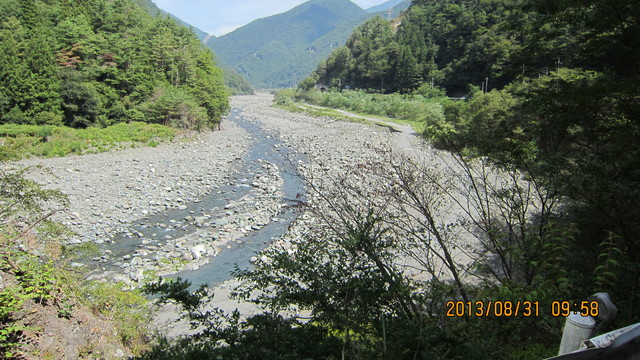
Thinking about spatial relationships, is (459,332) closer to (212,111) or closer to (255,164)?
(255,164)

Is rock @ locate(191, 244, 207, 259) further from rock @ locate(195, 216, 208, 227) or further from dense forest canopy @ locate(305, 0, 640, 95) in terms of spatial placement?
dense forest canopy @ locate(305, 0, 640, 95)

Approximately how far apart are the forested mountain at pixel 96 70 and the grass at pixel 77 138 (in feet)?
4.95

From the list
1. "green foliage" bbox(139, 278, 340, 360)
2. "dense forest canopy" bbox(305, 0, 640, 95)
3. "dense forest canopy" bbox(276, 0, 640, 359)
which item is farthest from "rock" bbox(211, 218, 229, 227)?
"dense forest canopy" bbox(305, 0, 640, 95)

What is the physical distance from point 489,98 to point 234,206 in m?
13.6

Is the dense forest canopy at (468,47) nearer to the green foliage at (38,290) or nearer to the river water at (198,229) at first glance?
the river water at (198,229)

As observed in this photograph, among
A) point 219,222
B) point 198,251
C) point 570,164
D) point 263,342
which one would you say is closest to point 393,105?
point 219,222

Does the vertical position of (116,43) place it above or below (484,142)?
above

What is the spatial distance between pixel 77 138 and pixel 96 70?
764cm

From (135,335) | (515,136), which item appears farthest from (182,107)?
(515,136)

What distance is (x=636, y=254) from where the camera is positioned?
3.29 metres

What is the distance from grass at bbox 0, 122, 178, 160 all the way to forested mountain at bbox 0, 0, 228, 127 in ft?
4.95

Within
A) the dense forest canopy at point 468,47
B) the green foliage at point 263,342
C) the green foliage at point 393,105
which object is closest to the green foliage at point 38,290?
the green foliage at point 263,342

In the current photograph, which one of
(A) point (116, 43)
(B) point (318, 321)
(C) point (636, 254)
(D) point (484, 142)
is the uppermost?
(A) point (116, 43)

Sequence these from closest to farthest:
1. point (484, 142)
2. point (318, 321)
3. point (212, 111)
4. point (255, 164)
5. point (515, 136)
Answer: point (318, 321), point (484, 142), point (515, 136), point (255, 164), point (212, 111)
